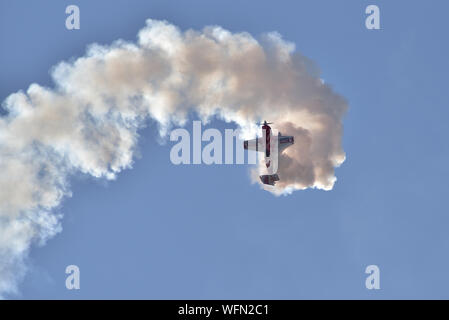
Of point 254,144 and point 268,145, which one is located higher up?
point 254,144

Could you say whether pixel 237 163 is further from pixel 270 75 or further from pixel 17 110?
pixel 17 110

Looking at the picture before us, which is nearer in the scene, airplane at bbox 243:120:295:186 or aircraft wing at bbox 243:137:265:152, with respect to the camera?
airplane at bbox 243:120:295:186

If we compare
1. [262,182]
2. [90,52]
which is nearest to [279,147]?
[262,182]

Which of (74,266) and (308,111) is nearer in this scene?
(74,266)

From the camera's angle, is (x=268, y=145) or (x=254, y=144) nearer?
(x=268, y=145)

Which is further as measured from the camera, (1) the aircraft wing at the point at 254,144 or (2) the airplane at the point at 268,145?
(1) the aircraft wing at the point at 254,144
